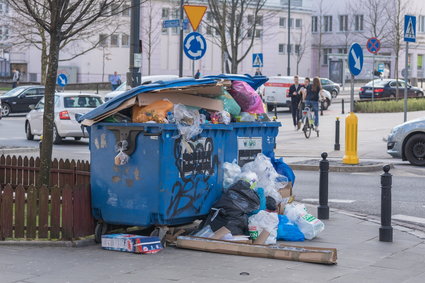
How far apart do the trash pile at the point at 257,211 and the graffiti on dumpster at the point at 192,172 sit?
0.83ft

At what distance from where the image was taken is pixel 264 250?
8867 mm

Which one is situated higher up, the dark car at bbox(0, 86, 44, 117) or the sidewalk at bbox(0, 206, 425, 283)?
the dark car at bbox(0, 86, 44, 117)

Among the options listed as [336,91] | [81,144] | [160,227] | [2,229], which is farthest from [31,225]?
[336,91]

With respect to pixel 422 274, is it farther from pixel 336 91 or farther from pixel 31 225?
pixel 336 91

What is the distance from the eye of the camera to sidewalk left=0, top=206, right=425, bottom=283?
7.90 meters

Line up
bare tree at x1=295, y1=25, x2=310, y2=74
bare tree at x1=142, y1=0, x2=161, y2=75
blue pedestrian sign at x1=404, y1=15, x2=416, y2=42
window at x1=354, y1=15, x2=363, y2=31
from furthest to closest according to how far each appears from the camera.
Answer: window at x1=354, y1=15, x2=363, y2=31 < bare tree at x1=295, y1=25, x2=310, y2=74 < bare tree at x1=142, y1=0, x2=161, y2=75 < blue pedestrian sign at x1=404, y1=15, x2=416, y2=42

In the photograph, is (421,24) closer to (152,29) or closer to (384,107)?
(152,29)

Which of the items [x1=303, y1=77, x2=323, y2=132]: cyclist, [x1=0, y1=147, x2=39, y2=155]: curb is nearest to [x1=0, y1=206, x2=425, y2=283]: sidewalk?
[x1=0, y1=147, x2=39, y2=155]: curb

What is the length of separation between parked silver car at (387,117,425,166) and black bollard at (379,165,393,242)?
9712mm

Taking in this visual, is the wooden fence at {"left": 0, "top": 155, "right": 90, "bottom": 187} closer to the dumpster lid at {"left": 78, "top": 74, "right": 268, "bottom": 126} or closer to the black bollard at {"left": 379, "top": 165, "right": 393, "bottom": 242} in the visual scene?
the dumpster lid at {"left": 78, "top": 74, "right": 268, "bottom": 126}

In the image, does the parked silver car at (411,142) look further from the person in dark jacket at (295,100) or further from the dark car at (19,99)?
the dark car at (19,99)

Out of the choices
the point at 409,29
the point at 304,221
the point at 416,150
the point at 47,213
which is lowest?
the point at 304,221

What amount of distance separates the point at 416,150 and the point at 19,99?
2498cm

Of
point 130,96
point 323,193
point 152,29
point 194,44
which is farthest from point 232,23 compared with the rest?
point 152,29
